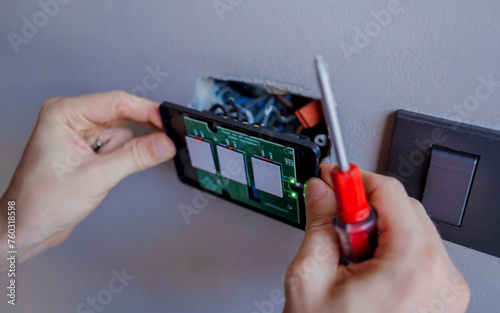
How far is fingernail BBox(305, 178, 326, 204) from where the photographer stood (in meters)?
0.44

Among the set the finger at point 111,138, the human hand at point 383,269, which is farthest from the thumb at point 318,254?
the finger at point 111,138

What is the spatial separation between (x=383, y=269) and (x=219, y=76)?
32 centimetres

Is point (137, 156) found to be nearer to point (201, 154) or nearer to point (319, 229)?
point (201, 154)

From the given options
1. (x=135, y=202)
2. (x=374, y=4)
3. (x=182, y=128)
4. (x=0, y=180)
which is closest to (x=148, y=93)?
(x=182, y=128)

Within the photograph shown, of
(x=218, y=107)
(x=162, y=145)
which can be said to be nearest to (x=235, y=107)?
(x=218, y=107)

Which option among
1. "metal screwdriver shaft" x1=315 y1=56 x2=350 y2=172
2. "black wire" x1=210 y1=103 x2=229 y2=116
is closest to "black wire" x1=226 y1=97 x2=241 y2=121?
"black wire" x1=210 y1=103 x2=229 y2=116

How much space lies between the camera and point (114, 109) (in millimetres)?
623

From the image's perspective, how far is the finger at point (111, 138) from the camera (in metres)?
0.69

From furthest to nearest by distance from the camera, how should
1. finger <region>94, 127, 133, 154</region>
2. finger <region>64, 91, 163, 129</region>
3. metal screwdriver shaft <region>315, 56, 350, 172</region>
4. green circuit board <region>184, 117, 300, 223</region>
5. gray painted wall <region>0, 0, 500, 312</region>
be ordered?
finger <region>94, 127, 133, 154</region> → finger <region>64, 91, 163, 129</region> → green circuit board <region>184, 117, 300, 223</region> → gray painted wall <region>0, 0, 500, 312</region> → metal screwdriver shaft <region>315, 56, 350, 172</region>

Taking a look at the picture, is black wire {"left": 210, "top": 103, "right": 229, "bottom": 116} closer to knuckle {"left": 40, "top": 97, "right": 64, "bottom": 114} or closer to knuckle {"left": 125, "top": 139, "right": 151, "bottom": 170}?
knuckle {"left": 125, "top": 139, "right": 151, "bottom": 170}

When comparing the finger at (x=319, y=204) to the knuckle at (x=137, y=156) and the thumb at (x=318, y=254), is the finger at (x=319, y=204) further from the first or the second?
the knuckle at (x=137, y=156)

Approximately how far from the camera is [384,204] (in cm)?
39

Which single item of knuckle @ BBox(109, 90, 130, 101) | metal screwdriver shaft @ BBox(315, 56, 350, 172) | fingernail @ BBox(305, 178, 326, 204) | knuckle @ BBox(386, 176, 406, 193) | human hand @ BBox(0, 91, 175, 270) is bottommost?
human hand @ BBox(0, 91, 175, 270)

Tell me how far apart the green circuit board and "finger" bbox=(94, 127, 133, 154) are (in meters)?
0.19
